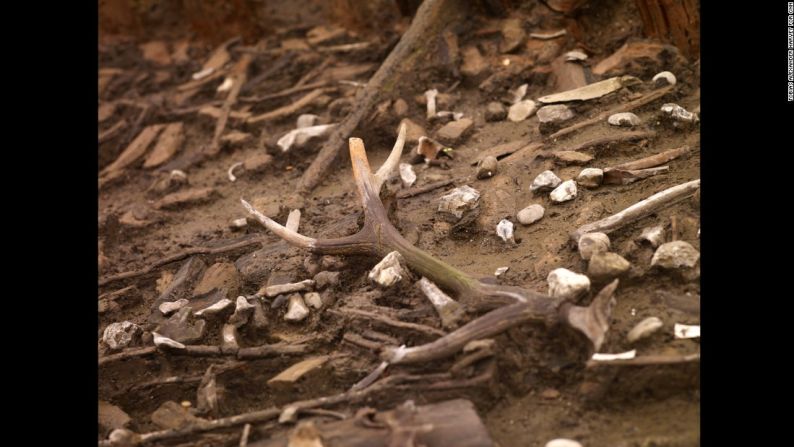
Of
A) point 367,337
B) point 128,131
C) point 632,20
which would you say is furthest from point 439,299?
point 128,131

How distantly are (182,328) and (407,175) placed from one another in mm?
1607

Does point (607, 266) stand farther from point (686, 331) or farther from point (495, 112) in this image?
point (495, 112)

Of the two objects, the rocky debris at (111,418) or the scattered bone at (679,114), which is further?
the scattered bone at (679,114)

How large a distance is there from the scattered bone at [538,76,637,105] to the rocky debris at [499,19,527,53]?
75 cm

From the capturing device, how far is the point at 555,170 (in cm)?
419

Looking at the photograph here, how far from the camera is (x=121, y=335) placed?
12.2 ft

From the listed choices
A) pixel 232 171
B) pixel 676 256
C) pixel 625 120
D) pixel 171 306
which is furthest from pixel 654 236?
pixel 232 171

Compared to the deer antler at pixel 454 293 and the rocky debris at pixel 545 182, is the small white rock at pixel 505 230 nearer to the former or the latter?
the rocky debris at pixel 545 182

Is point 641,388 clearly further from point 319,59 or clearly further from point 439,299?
point 319,59

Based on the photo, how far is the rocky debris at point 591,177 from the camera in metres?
3.94

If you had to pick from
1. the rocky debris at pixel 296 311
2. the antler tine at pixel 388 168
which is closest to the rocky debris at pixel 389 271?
the rocky debris at pixel 296 311

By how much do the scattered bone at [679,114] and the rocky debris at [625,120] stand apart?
15 cm

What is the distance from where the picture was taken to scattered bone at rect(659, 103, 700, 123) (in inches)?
163

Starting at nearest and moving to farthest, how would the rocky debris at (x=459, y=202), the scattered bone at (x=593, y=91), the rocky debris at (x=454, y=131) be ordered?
the rocky debris at (x=459, y=202), the scattered bone at (x=593, y=91), the rocky debris at (x=454, y=131)
